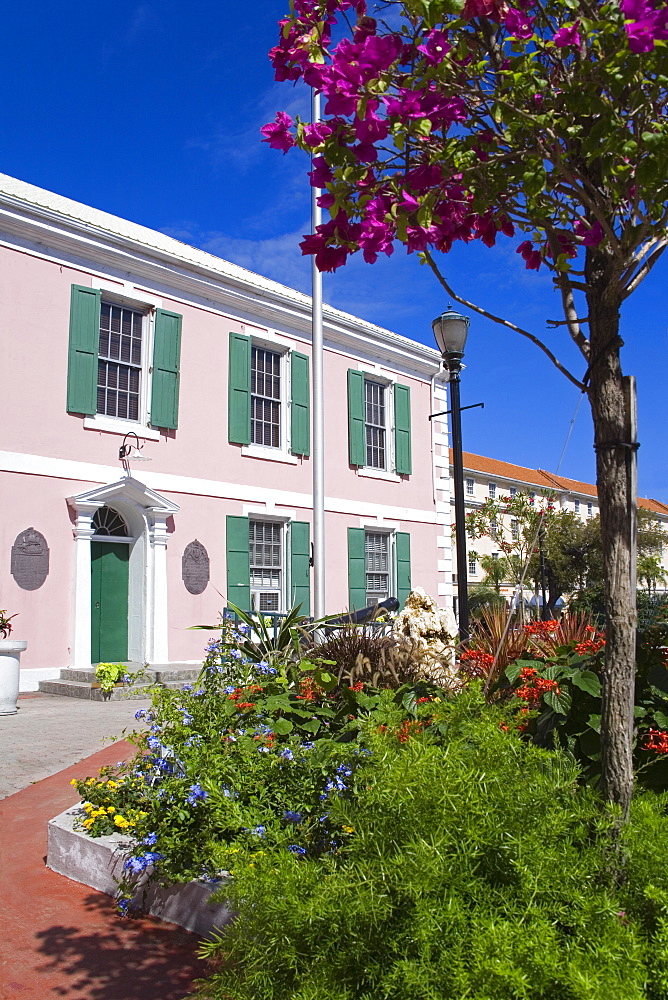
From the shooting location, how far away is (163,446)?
13398 mm

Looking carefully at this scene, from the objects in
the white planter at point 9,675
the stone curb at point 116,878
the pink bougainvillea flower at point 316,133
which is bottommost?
the stone curb at point 116,878

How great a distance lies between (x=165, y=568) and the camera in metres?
13.2

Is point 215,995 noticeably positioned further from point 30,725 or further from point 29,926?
point 30,725

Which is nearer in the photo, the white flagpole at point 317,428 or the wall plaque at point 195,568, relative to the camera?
the white flagpole at point 317,428

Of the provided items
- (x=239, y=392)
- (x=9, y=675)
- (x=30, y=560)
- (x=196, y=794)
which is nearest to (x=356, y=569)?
(x=239, y=392)

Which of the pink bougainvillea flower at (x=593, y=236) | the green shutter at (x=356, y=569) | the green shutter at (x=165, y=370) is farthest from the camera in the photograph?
the green shutter at (x=356, y=569)

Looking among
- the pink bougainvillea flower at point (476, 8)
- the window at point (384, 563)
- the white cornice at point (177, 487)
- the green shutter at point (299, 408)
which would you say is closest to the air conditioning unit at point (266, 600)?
the white cornice at point (177, 487)

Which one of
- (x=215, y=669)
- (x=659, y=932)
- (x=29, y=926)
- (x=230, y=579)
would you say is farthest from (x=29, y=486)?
(x=659, y=932)

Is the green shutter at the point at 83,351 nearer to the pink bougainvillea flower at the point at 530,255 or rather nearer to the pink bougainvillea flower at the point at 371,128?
the pink bougainvillea flower at the point at 530,255

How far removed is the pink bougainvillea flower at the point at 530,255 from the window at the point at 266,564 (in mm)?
12166

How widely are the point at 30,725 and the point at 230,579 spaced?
5684mm

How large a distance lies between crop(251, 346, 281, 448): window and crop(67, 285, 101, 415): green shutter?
3.35m

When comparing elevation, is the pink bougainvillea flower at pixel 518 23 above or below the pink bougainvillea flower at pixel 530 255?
above

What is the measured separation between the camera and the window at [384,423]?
55.9 feet
